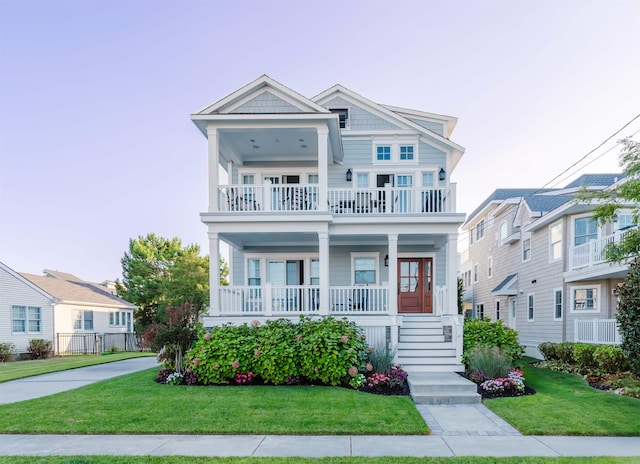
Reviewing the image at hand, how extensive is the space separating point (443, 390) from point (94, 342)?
2128 centimetres

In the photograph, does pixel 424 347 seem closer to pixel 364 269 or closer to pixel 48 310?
pixel 364 269

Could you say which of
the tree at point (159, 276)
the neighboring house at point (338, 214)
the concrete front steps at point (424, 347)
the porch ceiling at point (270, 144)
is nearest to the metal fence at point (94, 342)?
the tree at point (159, 276)


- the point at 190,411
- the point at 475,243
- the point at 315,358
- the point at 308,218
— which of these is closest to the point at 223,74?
the point at 308,218

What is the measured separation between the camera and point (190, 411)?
666 cm

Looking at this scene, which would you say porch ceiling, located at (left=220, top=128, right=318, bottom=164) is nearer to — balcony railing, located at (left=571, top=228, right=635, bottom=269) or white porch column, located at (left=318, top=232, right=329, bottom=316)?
white porch column, located at (left=318, top=232, right=329, bottom=316)

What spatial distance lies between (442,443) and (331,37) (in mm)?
12366

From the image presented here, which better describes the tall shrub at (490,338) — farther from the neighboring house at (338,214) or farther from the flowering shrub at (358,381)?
the flowering shrub at (358,381)

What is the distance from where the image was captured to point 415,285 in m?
13.5

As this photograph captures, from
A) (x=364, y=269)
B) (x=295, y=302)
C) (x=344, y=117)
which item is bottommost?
(x=295, y=302)

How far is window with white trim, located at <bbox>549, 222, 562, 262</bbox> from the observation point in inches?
594

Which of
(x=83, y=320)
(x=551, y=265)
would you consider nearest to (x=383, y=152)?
(x=551, y=265)

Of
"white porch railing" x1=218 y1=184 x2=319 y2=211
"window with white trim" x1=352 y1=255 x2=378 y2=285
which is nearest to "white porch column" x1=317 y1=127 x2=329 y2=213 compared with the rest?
"white porch railing" x1=218 y1=184 x2=319 y2=211

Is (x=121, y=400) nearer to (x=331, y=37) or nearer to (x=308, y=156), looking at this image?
(x=308, y=156)

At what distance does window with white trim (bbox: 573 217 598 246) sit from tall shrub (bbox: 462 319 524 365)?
245 inches
